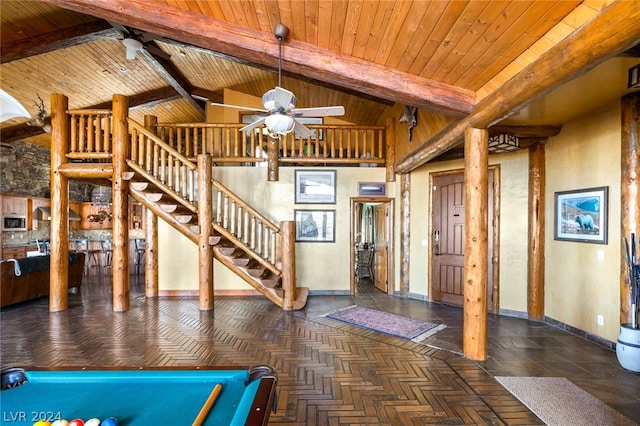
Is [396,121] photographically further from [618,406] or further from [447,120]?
[618,406]

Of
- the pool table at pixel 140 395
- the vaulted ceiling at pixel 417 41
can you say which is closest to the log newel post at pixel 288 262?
the vaulted ceiling at pixel 417 41

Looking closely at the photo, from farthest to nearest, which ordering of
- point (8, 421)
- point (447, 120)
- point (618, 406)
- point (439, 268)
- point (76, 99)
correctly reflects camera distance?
point (76, 99) < point (439, 268) < point (447, 120) < point (618, 406) < point (8, 421)

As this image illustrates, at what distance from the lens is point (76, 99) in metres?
8.04

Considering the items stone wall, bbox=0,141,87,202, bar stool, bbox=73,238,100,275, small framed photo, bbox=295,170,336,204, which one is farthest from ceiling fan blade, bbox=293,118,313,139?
bar stool, bbox=73,238,100,275

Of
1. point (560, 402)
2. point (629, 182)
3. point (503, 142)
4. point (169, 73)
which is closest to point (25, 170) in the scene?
point (169, 73)

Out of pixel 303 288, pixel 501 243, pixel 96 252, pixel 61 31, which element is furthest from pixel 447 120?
pixel 96 252

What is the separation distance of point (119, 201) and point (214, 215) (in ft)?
5.39

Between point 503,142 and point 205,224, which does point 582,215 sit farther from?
point 205,224

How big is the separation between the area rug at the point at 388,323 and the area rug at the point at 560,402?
4.51 ft

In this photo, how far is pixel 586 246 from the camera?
425cm

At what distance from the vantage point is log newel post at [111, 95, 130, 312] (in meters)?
5.64

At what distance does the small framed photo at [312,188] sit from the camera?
23.4 ft

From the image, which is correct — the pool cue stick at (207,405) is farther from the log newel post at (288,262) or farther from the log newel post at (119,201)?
the log newel post at (119,201)

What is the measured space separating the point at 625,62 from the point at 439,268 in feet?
14.1
